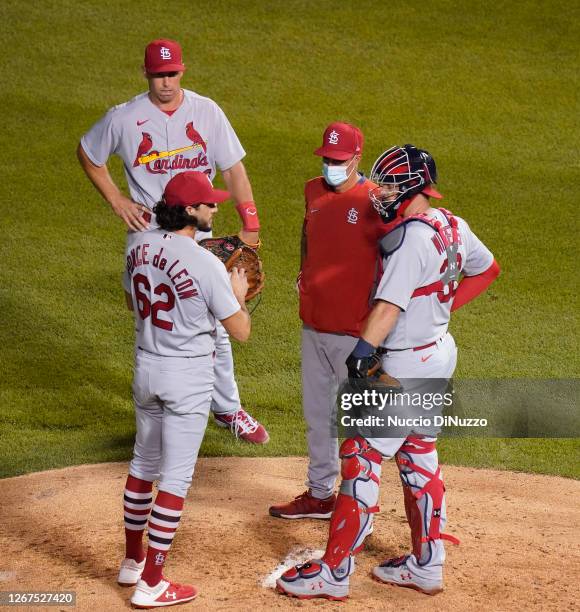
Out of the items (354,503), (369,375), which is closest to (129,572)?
(354,503)

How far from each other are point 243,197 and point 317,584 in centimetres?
289

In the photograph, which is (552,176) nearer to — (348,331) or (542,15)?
(542,15)

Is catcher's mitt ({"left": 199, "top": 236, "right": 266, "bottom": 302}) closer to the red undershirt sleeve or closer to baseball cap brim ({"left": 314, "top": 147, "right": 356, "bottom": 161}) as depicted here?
baseball cap brim ({"left": 314, "top": 147, "right": 356, "bottom": 161})

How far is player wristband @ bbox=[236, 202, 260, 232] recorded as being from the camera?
6980 mm

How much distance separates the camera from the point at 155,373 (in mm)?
5043

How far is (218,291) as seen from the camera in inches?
195

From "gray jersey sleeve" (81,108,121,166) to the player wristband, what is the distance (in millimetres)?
903

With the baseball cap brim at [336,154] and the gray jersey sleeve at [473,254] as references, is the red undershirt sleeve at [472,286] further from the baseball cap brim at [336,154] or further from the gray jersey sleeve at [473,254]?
the baseball cap brim at [336,154]

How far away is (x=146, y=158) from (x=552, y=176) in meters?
6.45

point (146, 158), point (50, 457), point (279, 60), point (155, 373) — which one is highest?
point (279, 60)

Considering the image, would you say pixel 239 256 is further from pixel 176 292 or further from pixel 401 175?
pixel 401 175

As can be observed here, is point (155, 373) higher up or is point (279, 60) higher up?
point (279, 60)

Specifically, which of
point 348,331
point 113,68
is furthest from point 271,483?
point 113,68

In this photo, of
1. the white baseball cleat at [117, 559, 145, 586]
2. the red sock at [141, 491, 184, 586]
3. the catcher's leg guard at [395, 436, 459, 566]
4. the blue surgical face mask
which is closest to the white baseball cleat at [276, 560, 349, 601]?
the catcher's leg guard at [395, 436, 459, 566]
